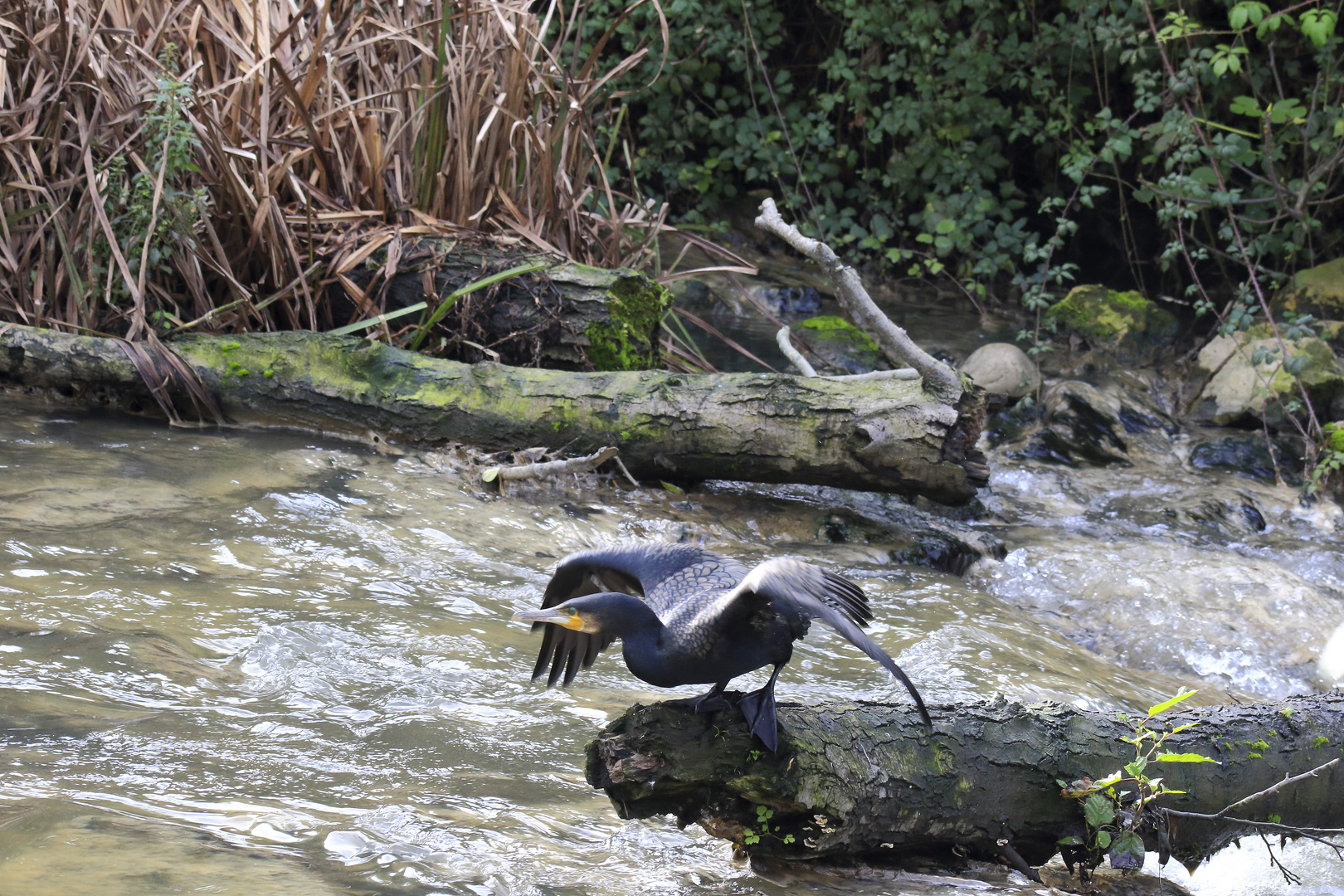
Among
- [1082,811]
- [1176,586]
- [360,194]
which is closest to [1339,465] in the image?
[1176,586]

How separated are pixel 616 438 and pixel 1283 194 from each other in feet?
15.4

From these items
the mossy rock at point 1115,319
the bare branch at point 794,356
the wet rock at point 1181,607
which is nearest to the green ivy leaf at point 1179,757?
the wet rock at point 1181,607

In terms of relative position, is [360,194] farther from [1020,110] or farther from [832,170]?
[1020,110]

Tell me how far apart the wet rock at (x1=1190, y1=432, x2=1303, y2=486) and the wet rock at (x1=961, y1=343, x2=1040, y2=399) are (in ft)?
3.25

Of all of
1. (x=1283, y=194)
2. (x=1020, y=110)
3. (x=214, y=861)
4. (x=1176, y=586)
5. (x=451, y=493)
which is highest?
(x=1020, y=110)

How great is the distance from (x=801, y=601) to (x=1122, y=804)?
83 cm

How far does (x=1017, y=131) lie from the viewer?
24.2ft

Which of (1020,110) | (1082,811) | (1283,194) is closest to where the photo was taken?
(1082,811)

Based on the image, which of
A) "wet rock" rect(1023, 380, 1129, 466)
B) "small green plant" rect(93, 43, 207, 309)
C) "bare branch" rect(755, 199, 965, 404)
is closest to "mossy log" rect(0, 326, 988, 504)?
"bare branch" rect(755, 199, 965, 404)

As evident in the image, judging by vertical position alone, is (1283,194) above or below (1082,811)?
above

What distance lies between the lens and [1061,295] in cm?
803

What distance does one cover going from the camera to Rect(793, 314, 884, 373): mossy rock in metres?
6.61

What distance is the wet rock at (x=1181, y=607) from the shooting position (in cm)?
368

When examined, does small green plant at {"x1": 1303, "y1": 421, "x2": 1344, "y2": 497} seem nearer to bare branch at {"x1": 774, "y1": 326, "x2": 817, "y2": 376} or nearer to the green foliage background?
the green foliage background
